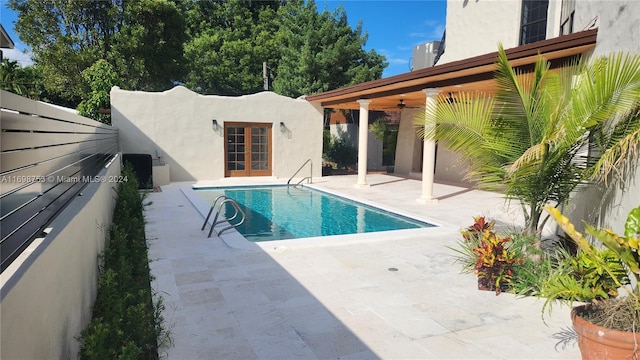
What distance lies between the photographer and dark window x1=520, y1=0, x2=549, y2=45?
1280 centimetres

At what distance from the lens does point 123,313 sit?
13.2 feet

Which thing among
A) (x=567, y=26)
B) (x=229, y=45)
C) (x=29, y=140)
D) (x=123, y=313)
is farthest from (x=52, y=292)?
(x=229, y=45)

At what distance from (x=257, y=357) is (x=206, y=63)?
2702cm

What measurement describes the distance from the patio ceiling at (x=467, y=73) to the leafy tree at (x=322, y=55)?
5.50m

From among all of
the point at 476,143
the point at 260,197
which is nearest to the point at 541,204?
the point at 476,143

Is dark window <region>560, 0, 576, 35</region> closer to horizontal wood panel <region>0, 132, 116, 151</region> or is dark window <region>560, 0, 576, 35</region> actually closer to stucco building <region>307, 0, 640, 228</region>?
stucco building <region>307, 0, 640, 228</region>

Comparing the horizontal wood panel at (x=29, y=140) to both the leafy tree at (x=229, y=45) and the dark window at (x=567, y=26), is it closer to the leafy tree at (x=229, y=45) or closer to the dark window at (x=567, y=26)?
the dark window at (x=567, y=26)

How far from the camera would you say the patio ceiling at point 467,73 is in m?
6.66

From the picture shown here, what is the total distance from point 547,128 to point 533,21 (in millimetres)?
10567

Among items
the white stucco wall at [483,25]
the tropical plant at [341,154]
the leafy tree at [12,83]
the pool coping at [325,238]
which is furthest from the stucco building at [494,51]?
the leafy tree at [12,83]

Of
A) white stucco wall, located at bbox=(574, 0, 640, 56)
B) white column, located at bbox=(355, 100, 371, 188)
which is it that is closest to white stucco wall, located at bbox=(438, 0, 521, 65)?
white column, located at bbox=(355, 100, 371, 188)

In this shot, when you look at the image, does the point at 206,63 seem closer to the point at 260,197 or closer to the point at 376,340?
the point at 260,197

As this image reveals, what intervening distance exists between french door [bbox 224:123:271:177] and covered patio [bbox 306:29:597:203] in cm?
287

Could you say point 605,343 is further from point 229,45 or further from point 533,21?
point 229,45
